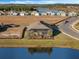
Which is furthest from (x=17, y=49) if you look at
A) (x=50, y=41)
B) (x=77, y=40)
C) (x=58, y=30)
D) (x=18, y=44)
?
(x=58, y=30)

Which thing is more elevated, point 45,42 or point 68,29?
point 45,42

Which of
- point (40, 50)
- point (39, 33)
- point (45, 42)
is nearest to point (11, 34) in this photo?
point (39, 33)

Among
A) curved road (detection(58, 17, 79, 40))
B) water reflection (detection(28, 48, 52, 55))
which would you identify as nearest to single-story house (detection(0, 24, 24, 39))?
water reflection (detection(28, 48, 52, 55))

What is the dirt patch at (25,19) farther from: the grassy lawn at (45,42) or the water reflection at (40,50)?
the water reflection at (40,50)

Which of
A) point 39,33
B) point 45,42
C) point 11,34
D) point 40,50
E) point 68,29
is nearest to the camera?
point 40,50

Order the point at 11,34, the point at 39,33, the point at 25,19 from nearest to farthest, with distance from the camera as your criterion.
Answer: the point at 39,33, the point at 11,34, the point at 25,19

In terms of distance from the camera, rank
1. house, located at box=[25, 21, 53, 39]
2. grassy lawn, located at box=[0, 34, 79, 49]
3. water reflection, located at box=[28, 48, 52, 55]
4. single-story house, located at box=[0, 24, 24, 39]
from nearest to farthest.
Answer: water reflection, located at box=[28, 48, 52, 55] → grassy lawn, located at box=[0, 34, 79, 49] → house, located at box=[25, 21, 53, 39] → single-story house, located at box=[0, 24, 24, 39]

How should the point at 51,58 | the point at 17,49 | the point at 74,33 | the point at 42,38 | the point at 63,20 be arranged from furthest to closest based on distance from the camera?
the point at 63,20, the point at 74,33, the point at 42,38, the point at 17,49, the point at 51,58

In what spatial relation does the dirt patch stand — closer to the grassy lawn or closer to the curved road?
the curved road

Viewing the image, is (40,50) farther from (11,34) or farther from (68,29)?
(68,29)

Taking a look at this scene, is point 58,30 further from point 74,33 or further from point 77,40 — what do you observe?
point 77,40

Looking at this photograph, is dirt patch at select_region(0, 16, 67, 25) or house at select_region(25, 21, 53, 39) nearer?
house at select_region(25, 21, 53, 39)
